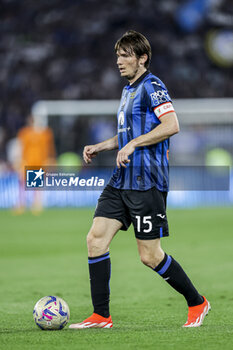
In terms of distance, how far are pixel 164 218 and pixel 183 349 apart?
111 cm

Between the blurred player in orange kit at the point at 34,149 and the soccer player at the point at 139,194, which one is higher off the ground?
the soccer player at the point at 139,194

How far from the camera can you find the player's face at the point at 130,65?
17.1 feet

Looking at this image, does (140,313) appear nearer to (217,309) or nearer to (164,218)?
(217,309)

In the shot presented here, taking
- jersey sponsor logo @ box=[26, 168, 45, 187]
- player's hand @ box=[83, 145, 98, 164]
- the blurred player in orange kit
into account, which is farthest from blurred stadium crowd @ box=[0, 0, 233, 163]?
player's hand @ box=[83, 145, 98, 164]

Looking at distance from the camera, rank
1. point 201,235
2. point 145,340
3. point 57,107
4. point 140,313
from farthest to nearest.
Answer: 1. point 57,107
2. point 201,235
3. point 140,313
4. point 145,340

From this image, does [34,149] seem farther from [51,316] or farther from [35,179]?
[51,316]

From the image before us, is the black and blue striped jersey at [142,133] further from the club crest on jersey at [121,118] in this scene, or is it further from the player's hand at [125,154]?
the player's hand at [125,154]

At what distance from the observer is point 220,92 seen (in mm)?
32094

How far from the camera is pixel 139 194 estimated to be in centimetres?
518

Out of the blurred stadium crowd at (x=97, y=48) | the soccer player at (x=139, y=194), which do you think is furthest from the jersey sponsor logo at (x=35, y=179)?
the blurred stadium crowd at (x=97, y=48)

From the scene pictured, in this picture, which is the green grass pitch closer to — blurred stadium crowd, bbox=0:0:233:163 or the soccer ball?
the soccer ball

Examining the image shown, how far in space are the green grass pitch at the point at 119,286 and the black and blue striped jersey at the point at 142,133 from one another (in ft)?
3.33

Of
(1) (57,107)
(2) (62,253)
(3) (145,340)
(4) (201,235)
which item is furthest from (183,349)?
(1) (57,107)

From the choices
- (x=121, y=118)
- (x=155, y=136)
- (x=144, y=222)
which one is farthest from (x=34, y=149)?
(x=155, y=136)
